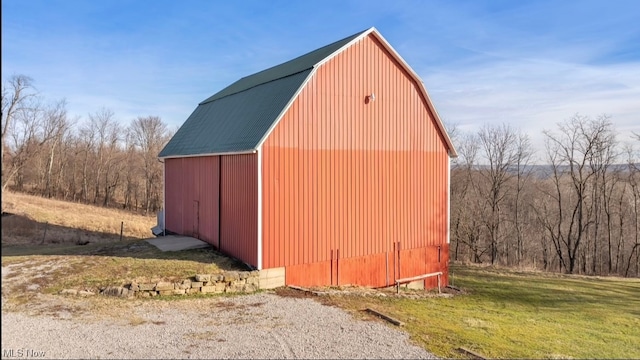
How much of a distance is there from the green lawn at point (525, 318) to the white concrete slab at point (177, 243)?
243 inches

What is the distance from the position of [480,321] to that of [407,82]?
8900 mm

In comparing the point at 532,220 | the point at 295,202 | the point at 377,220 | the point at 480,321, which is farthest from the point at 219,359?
the point at 532,220

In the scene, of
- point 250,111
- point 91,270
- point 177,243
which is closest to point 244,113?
point 250,111

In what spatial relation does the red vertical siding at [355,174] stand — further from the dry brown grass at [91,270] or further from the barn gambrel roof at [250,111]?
the dry brown grass at [91,270]

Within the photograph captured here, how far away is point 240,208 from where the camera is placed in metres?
13.4

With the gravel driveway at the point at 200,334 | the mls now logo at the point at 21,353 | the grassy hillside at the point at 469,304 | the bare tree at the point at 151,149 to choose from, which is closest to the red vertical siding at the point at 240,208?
the grassy hillside at the point at 469,304

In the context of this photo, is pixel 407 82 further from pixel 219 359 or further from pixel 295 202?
pixel 219 359

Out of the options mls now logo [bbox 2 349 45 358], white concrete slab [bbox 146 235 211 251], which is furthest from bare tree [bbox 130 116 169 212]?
mls now logo [bbox 2 349 45 358]

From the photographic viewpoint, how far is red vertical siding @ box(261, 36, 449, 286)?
43.0ft

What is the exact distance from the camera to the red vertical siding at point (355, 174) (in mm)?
13102

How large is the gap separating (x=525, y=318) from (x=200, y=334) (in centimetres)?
998

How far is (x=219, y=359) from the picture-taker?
744 cm

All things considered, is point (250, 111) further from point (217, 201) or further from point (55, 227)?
point (55, 227)

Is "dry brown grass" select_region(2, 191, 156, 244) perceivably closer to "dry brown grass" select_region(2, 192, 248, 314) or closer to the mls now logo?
"dry brown grass" select_region(2, 192, 248, 314)
